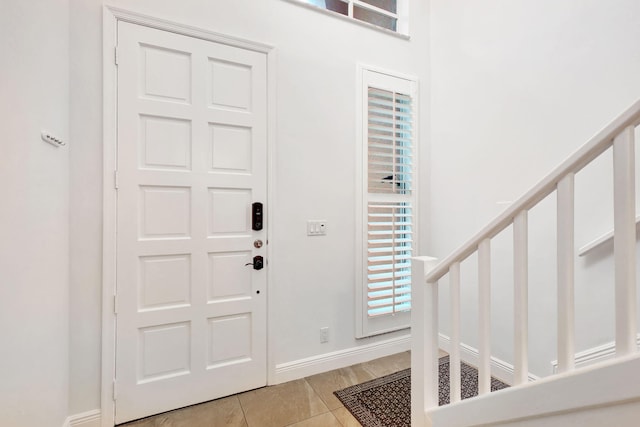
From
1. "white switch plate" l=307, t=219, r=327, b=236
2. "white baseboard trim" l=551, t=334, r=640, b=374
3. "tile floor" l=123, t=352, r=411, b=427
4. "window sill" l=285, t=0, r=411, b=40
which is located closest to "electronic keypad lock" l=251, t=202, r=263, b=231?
"white switch plate" l=307, t=219, r=327, b=236

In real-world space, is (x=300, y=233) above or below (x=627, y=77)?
below

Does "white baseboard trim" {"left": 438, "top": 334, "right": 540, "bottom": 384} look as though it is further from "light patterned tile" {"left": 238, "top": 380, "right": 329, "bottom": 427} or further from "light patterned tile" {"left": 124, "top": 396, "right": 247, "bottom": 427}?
"light patterned tile" {"left": 124, "top": 396, "right": 247, "bottom": 427}

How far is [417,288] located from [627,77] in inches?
62.5

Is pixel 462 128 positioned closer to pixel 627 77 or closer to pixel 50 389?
pixel 627 77

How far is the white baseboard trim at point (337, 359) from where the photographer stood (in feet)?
7.00

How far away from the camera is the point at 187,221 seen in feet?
6.18

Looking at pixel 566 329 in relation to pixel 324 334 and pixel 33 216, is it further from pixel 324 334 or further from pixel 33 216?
pixel 33 216

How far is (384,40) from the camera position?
2510 mm

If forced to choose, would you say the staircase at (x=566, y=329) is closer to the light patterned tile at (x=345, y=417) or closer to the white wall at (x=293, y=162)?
the light patterned tile at (x=345, y=417)

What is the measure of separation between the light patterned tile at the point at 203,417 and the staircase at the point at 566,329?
1162 mm

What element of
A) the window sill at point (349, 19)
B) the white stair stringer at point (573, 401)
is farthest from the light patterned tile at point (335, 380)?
the window sill at point (349, 19)

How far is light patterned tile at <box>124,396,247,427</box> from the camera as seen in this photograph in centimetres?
171

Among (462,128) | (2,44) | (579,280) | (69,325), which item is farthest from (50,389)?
(462,128)

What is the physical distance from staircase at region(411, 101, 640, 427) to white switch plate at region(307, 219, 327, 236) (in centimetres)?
110
